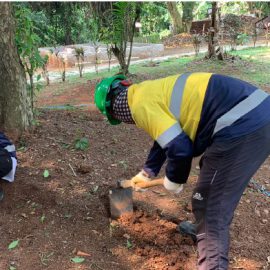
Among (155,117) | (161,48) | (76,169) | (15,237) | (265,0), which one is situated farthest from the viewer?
(265,0)

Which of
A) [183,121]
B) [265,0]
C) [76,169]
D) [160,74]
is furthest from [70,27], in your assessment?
[183,121]

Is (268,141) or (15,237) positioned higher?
(268,141)

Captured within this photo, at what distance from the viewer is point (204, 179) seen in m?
1.99

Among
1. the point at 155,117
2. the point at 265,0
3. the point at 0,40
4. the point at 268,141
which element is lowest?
the point at 268,141

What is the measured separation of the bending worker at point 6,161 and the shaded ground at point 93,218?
0.39 feet

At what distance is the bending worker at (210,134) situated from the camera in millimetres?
1875

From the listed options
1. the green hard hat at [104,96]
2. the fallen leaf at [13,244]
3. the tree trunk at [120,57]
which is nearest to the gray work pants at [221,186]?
the green hard hat at [104,96]

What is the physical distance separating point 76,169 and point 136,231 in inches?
39.4

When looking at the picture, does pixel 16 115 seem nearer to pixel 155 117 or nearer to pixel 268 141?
pixel 155 117

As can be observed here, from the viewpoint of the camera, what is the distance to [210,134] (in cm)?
195

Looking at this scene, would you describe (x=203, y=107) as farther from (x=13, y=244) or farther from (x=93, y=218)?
(x=13, y=244)

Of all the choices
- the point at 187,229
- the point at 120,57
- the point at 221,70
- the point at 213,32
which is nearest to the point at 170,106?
the point at 187,229

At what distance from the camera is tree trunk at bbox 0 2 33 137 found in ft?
12.0

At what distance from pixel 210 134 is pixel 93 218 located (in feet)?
4.71
